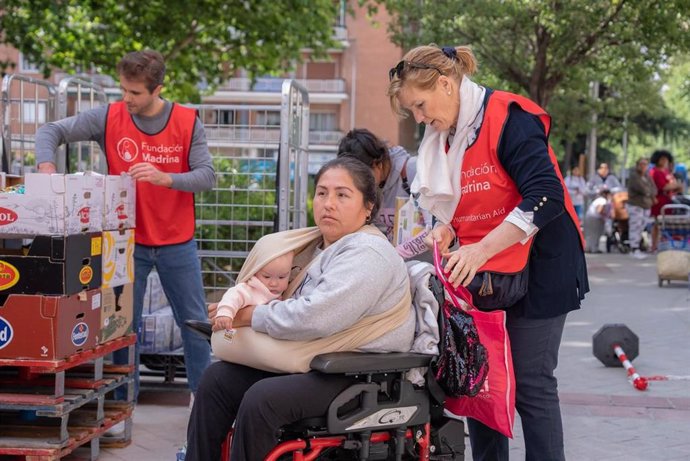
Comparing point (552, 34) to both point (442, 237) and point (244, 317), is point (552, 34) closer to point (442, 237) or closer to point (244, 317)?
point (442, 237)

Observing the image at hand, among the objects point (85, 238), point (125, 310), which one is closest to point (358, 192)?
point (85, 238)

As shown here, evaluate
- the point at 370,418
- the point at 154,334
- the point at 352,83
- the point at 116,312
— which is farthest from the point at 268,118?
the point at 352,83

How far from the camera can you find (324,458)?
3.37m

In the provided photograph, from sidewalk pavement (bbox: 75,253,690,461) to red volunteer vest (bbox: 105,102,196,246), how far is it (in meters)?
1.09

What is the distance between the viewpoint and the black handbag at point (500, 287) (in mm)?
3439

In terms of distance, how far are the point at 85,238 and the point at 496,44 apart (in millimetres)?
16149

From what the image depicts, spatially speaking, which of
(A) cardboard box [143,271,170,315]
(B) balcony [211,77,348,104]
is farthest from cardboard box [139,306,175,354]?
(B) balcony [211,77,348,104]

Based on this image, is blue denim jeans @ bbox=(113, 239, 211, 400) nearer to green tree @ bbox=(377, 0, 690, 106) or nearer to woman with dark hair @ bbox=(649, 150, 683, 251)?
green tree @ bbox=(377, 0, 690, 106)

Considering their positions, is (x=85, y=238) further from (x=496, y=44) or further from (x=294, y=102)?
(x=496, y=44)

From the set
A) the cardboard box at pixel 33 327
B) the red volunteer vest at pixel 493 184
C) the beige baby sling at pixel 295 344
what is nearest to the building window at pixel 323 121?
the cardboard box at pixel 33 327

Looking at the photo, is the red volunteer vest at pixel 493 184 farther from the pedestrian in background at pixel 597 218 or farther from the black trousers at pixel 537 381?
the pedestrian in background at pixel 597 218

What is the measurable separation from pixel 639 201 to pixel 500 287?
14.9m

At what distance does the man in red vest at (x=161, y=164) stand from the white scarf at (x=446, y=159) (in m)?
1.83

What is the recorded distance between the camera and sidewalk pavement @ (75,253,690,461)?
5.18 m
